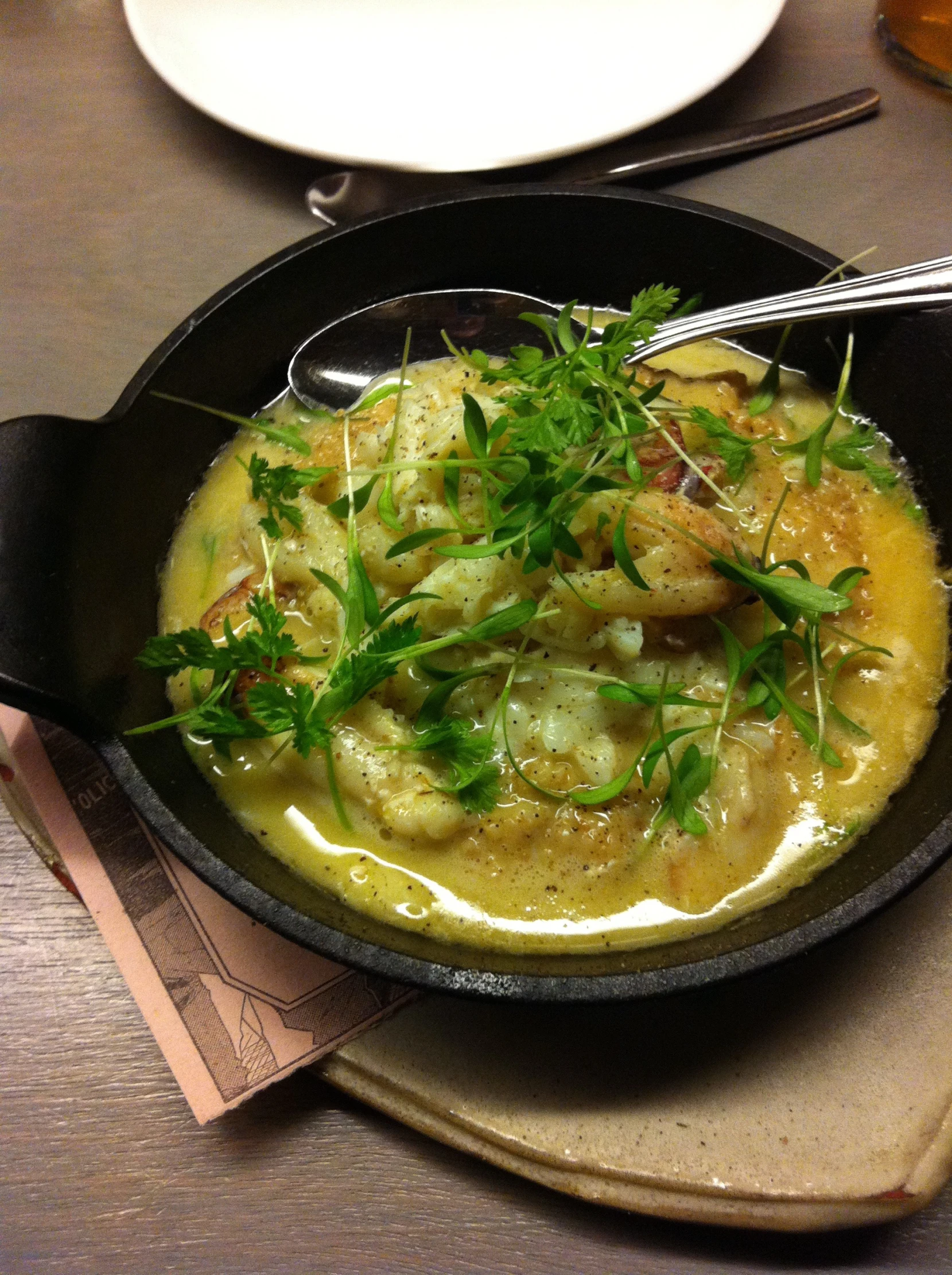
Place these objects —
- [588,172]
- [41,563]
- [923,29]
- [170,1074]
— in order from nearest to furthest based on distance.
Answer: [41,563] < [170,1074] < [588,172] < [923,29]

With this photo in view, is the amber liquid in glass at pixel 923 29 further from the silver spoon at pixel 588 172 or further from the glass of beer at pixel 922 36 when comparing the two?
the silver spoon at pixel 588 172

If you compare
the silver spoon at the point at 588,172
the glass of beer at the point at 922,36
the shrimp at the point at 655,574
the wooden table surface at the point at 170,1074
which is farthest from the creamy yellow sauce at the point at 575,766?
the glass of beer at the point at 922,36

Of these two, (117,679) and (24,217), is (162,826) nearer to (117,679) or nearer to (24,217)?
(117,679)

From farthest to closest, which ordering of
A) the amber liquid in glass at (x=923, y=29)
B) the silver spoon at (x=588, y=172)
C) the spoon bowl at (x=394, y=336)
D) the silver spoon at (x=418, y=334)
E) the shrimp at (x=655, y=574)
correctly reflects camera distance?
the amber liquid in glass at (x=923, y=29)
the silver spoon at (x=588, y=172)
the spoon bowl at (x=394, y=336)
the silver spoon at (x=418, y=334)
the shrimp at (x=655, y=574)

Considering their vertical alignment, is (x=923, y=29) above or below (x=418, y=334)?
above

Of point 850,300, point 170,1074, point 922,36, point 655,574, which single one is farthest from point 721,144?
point 170,1074

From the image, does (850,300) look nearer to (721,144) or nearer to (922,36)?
(721,144)
